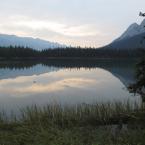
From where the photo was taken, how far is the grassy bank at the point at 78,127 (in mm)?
11836

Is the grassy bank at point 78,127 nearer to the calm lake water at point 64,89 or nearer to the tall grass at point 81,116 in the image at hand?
the tall grass at point 81,116

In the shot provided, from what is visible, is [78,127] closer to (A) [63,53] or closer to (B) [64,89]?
(B) [64,89]

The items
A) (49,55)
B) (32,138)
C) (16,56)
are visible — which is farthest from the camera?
(49,55)

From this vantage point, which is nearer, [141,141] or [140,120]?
[141,141]

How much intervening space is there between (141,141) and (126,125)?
422cm

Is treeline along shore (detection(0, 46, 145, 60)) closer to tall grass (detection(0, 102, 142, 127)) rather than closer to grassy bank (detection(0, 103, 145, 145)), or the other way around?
tall grass (detection(0, 102, 142, 127))

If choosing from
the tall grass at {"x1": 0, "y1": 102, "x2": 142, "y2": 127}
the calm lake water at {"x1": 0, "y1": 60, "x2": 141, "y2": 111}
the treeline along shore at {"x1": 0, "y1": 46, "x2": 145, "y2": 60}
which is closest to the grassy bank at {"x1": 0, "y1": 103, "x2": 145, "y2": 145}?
the tall grass at {"x1": 0, "y1": 102, "x2": 142, "y2": 127}

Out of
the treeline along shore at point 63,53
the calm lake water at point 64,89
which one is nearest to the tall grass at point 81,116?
the calm lake water at point 64,89

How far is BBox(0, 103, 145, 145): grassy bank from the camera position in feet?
38.8

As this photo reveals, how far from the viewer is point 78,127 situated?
15484mm

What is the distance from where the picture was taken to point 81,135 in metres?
13.1

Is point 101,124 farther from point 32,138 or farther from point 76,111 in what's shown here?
point 32,138

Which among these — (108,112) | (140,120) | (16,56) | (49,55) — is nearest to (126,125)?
(140,120)

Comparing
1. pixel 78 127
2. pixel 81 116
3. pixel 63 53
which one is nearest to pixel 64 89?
pixel 81 116
